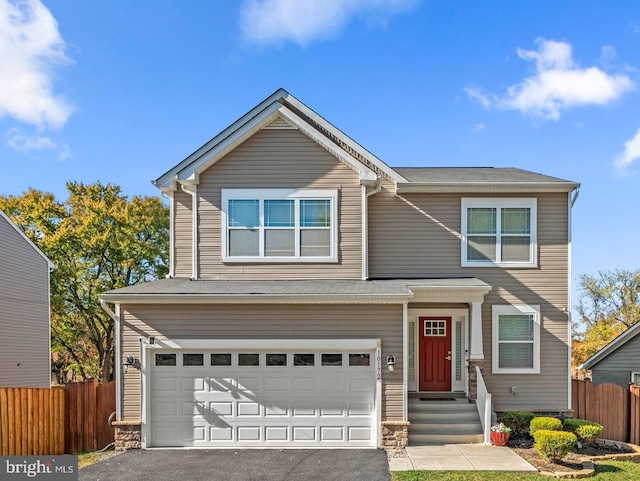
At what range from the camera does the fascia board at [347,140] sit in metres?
12.1

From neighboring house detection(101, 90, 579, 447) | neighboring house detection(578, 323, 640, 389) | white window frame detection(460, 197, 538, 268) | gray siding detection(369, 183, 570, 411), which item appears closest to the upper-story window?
neighboring house detection(101, 90, 579, 447)

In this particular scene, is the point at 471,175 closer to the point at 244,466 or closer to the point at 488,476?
the point at 488,476

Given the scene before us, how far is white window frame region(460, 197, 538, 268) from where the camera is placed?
12.0m

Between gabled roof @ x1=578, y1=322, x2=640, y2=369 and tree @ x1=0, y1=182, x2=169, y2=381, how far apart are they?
21082mm

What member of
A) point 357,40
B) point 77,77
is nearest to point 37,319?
point 77,77

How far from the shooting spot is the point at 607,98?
1619 centimetres

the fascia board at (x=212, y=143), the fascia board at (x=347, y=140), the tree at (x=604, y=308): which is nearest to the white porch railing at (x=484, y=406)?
the fascia board at (x=347, y=140)

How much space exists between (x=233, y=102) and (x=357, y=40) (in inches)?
176

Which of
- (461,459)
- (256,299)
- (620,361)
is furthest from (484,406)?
(620,361)

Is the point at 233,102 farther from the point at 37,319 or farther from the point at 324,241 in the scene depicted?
the point at 37,319

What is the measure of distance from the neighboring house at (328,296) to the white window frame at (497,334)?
0.04 meters

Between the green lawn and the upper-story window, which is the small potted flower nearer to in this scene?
the green lawn

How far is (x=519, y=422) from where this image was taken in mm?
10742

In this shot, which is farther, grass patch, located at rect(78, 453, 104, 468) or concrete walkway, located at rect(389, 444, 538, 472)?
grass patch, located at rect(78, 453, 104, 468)
